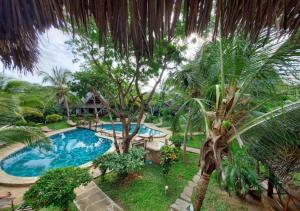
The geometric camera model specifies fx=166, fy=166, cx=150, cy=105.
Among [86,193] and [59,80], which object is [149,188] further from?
[59,80]

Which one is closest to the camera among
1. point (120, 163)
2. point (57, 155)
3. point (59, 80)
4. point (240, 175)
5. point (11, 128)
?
point (11, 128)

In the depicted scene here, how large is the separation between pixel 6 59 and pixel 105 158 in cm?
554

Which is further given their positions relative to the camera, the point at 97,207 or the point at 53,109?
the point at 53,109

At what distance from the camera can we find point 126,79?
8.14 meters

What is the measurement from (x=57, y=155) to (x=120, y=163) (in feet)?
26.3

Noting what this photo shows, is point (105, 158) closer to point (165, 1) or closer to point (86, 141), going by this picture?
point (165, 1)

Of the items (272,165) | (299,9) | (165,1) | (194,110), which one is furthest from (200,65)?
(165,1)

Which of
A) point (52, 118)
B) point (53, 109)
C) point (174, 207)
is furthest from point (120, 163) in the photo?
point (53, 109)

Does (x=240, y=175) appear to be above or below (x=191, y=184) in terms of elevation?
above

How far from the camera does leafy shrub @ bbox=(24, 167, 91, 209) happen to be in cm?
425

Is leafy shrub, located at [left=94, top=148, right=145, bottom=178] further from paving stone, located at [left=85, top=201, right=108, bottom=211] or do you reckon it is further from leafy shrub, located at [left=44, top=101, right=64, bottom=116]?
leafy shrub, located at [left=44, top=101, right=64, bottom=116]

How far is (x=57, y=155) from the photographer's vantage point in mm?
12258

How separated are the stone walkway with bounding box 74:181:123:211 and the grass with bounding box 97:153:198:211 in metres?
0.43

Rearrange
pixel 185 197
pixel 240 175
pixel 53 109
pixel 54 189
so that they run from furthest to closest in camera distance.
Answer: pixel 53 109, pixel 185 197, pixel 240 175, pixel 54 189
